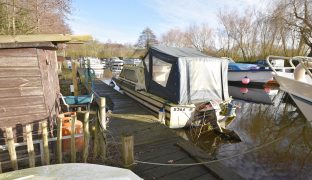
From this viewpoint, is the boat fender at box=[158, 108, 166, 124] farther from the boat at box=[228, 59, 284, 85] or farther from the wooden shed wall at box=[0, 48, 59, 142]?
the boat at box=[228, 59, 284, 85]

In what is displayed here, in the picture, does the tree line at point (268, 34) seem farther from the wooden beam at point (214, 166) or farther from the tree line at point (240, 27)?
the wooden beam at point (214, 166)

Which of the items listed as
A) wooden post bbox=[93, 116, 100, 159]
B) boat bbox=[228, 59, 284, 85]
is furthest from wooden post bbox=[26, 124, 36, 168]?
boat bbox=[228, 59, 284, 85]

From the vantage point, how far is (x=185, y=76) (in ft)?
26.7

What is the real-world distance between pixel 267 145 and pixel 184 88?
3197mm

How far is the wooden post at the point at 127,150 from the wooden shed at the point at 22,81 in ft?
5.86

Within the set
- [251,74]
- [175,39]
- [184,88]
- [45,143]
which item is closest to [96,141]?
[45,143]

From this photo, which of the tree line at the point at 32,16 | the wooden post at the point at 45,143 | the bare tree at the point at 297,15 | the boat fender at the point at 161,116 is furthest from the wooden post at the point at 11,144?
the bare tree at the point at 297,15

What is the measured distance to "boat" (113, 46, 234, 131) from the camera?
316 inches

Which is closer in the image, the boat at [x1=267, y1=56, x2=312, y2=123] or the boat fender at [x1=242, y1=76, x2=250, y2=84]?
the boat at [x1=267, y1=56, x2=312, y2=123]

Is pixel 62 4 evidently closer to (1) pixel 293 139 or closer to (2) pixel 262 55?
(1) pixel 293 139

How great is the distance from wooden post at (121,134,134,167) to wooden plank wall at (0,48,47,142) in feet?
6.03

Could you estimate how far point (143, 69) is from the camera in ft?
33.2

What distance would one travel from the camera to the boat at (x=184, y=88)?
802 cm

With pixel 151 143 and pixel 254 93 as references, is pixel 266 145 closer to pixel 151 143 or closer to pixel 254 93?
pixel 151 143
